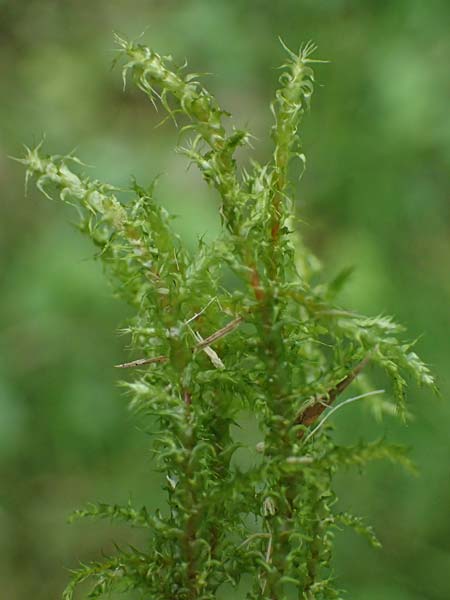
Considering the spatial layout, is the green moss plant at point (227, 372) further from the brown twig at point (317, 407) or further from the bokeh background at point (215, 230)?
the bokeh background at point (215, 230)

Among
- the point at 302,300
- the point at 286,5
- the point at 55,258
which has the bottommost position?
the point at 302,300

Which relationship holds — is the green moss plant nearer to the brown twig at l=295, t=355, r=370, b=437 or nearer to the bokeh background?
the brown twig at l=295, t=355, r=370, b=437

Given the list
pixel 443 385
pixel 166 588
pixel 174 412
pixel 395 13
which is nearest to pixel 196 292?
pixel 174 412

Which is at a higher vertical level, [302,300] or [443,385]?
[443,385]

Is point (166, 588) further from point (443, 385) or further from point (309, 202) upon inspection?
point (309, 202)

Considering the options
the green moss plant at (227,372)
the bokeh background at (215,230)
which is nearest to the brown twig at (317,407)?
the green moss plant at (227,372)

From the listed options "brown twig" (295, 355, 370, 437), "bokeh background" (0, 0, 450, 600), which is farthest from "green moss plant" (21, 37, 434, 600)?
"bokeh background" (0, 0, 450, 600)
